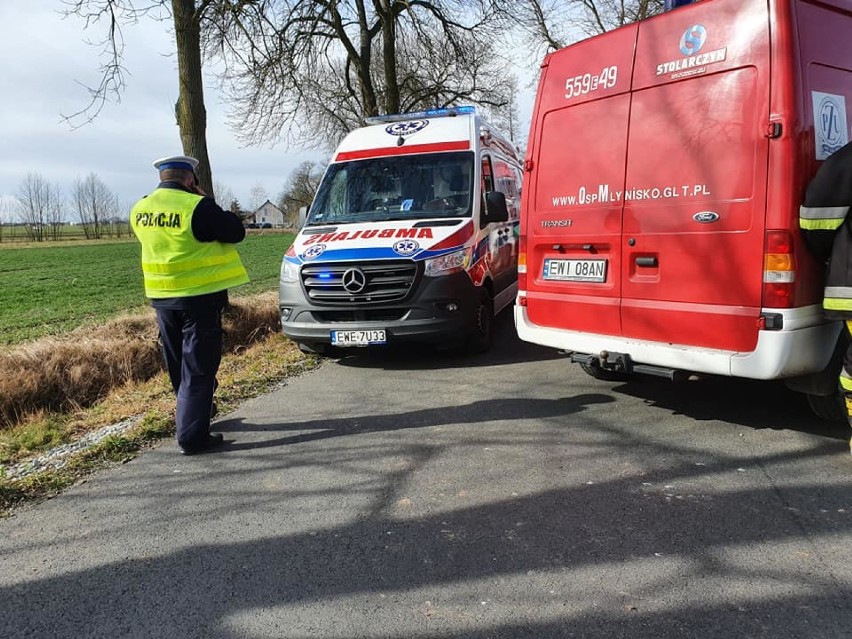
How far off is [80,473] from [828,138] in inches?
202

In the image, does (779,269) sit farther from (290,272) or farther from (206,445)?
(290,272)

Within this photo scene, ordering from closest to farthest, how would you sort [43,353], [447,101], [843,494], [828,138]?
[843,494], [828,138], [43,353], [447,101]

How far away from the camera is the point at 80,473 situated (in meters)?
4.32

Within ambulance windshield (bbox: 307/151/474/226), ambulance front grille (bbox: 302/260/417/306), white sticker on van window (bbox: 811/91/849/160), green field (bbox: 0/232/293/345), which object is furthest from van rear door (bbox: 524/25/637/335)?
green field (bbox: 0/232/293/345)

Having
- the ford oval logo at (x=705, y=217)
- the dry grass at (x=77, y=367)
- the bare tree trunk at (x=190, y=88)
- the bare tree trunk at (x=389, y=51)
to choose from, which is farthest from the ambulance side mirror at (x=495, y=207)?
the bare tree trunk at (x=389, y=51)

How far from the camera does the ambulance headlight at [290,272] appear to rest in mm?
7117

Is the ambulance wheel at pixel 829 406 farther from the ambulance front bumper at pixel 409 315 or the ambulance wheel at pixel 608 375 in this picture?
the ambulance front bumper at pixel 409 315

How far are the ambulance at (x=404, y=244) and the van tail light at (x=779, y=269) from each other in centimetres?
336

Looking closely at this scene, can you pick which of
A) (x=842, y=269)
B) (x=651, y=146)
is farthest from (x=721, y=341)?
(x=651, y=146)

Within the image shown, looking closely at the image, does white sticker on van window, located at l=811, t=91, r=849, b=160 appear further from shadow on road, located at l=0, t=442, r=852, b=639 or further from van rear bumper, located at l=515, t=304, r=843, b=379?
shadow on road, located at l=0, t=442, r=852, b=639

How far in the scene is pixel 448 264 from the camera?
6863 mm

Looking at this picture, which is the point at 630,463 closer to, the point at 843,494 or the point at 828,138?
the point at 843,494

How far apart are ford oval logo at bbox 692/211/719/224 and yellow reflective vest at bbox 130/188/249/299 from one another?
326cm

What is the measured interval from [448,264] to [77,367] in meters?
4.07
